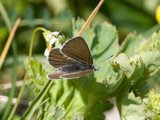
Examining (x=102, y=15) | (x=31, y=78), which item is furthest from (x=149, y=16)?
(x=31, y=78)

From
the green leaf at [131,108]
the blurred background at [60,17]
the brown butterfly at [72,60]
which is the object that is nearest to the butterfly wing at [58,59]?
the brown butterfly at [72,60]

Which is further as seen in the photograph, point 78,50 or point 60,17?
point 60,17

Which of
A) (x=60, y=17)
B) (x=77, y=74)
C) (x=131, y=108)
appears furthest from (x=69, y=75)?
(x=60, y=17)

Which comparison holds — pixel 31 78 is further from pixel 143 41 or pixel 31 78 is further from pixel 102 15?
pixel 102 15

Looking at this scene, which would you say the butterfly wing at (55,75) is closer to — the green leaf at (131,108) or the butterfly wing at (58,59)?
the butterfly wing at (58,59)

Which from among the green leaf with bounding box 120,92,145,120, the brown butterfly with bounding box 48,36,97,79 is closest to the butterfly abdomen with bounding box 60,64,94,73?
the brown butterfly with bounding box 48,36,97,79

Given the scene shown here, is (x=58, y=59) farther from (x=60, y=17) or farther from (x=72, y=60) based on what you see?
(x=60, y=17)

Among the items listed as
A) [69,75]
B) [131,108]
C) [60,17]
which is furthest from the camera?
[60,17]
